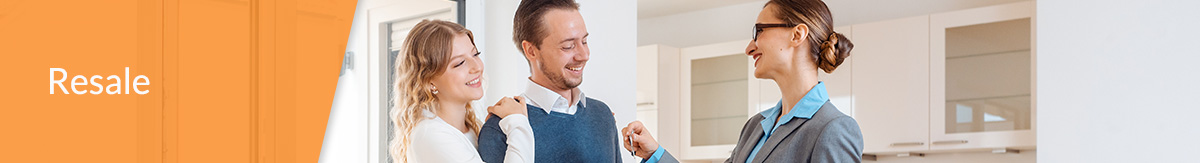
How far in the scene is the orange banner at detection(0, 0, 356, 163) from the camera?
201 centimetres

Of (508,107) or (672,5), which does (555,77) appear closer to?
(508,107)

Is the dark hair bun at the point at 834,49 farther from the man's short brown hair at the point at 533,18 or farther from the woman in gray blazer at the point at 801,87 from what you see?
the man's short brown hair at the point at 533,18

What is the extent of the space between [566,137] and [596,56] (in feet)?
0.99

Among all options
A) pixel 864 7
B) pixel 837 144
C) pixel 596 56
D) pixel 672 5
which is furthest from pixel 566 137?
pixel 672 5

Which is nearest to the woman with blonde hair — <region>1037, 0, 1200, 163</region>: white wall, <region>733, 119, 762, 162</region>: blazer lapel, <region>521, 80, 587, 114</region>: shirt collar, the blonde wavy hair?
the blonde wavy hair

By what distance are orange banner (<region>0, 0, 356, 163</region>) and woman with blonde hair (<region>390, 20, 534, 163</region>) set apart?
305 millimetres

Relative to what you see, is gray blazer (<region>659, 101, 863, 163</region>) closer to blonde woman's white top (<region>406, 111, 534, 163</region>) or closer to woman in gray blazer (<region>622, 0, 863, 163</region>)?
woman in gray blazer (<region>622, 0, 863, 163</region>)

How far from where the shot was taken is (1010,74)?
12.7 ft

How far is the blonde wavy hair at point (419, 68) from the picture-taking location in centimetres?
198

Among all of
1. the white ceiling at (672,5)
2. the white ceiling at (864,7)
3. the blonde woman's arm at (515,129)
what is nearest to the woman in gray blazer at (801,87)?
the blonde woman's arm at (515,129)

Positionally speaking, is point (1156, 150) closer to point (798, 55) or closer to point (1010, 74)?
point (1010, 74)

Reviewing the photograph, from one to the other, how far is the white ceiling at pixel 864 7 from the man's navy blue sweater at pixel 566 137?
7.77 feet

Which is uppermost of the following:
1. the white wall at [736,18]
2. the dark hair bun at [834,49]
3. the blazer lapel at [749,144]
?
the white wall at [736,18]

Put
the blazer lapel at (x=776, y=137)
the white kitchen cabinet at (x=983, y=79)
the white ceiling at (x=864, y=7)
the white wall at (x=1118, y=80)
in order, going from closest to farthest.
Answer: the blazer lapel at (x=776, y=137) → the white wall at (x=1118, y=80) → the white kitchen cabinet at (x=983, y=79) → the white ceiling at (x=864, y=7)
